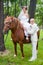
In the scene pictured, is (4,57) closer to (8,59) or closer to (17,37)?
(8,59)

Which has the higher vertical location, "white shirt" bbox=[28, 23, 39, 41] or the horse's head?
the horse's head

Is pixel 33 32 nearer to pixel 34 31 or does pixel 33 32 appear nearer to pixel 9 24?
pixel 34 31

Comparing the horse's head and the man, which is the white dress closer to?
the man

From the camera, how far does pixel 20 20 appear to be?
8.18 meters

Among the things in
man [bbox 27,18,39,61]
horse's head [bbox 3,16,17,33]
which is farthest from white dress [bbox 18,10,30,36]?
horse's head [bbox 3,16,17,33]

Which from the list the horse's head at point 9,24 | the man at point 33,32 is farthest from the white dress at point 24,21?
the horse's head at point 9,24

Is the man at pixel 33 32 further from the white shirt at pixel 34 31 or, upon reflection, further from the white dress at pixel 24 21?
the white dress at pixel 24 21

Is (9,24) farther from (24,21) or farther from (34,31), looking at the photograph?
(34,31)

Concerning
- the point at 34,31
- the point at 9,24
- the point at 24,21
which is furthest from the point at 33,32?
the point at 9,24

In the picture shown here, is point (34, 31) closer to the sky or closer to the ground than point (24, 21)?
closer to the ground

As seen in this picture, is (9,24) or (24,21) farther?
→ (24,21)

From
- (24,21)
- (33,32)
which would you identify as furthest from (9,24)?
(33,32)

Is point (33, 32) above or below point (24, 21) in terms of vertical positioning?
below

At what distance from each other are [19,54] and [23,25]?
4.00 ft
